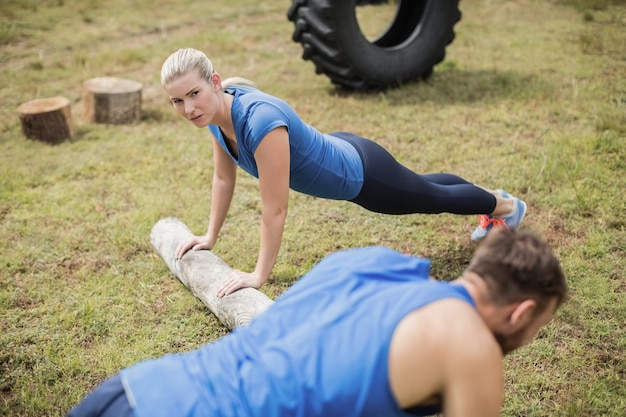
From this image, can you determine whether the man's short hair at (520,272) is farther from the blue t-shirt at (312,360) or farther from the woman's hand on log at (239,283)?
the woman's hand on log at (239,283)

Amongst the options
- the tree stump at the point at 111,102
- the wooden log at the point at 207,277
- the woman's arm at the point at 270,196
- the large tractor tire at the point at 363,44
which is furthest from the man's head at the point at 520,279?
the tree stump at the point at 111,102

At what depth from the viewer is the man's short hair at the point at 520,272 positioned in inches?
62.6

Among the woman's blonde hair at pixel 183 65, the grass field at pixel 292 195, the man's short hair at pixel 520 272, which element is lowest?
the grass field at pixel 292 195

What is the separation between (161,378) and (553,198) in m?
3.63

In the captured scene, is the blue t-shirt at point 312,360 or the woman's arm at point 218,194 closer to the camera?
the blue t-shirt at point 312,360

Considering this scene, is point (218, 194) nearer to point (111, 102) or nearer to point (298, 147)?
point (298, 147)

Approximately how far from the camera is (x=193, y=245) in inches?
143

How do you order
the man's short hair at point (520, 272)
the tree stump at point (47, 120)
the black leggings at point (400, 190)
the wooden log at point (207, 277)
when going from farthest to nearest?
1. the tree stump at point (47, 120)
2. the black leggings at point (400, 190)
3. the wooden log at point (207, 277)
4. the man's short hair at point (520, 272)

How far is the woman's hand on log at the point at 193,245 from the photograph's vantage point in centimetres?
359

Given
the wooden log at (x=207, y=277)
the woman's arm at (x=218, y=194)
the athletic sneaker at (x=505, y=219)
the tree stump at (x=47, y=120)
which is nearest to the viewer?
the wooden log at (x=207, y=277)

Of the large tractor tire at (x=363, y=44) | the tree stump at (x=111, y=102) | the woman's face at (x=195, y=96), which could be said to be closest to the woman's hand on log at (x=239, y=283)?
the woman's face at (x=195, y=96)

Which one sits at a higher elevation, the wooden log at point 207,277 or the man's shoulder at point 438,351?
the man's shoulder at point 438,351

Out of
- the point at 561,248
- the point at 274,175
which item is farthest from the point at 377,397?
the point at 561,248

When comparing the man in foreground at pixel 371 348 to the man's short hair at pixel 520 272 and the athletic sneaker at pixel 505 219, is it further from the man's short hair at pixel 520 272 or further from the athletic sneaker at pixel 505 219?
the athletic sneaker at pixel 505 219
